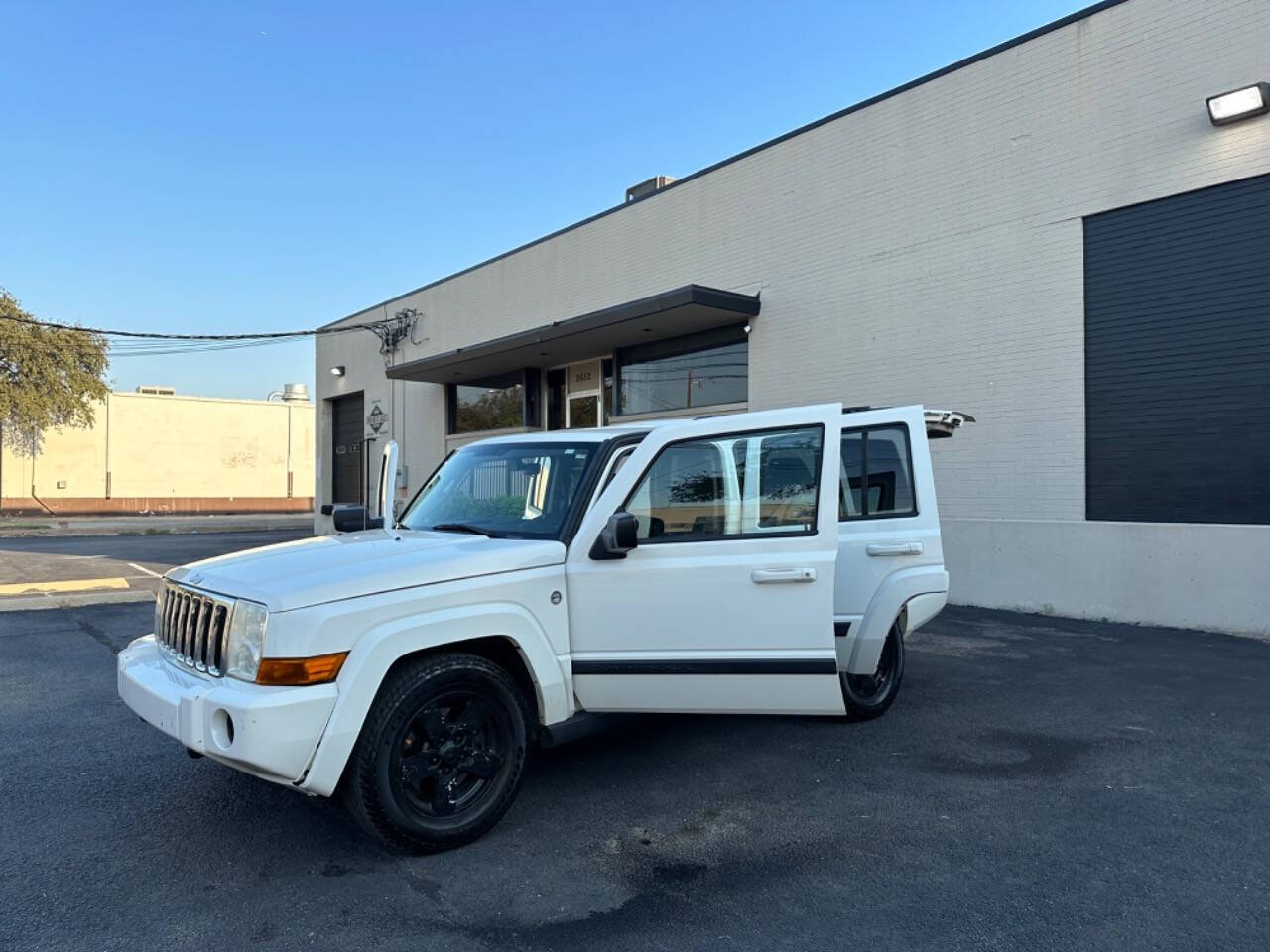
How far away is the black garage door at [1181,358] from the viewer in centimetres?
844

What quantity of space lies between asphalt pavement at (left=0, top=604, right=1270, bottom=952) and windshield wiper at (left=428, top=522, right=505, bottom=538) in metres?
1.33

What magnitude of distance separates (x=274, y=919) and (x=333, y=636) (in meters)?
1.03

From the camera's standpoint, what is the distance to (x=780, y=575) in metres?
4.16

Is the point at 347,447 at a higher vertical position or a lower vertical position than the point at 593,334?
lower

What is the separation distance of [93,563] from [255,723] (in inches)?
583

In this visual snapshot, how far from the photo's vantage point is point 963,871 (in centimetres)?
353

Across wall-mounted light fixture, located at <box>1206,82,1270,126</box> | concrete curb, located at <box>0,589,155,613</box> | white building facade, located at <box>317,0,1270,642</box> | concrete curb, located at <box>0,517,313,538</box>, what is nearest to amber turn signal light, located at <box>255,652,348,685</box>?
white building facade, located at <box>317,0,1270,642</box>

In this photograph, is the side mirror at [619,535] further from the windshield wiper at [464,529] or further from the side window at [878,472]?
the side window at [878,472]

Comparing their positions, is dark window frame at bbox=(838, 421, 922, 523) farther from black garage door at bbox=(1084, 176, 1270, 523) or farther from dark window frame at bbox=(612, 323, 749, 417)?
dark window frame at bbox=(612, 323, 749, 417)

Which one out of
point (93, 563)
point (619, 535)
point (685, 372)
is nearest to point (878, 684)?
point (619, 535)

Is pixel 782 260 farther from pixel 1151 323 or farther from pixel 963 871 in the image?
pixel 963 871

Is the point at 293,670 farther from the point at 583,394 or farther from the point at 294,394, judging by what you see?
the point at 294,394

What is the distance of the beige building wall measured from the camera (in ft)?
130

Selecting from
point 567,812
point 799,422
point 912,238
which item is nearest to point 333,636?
point 567,812
